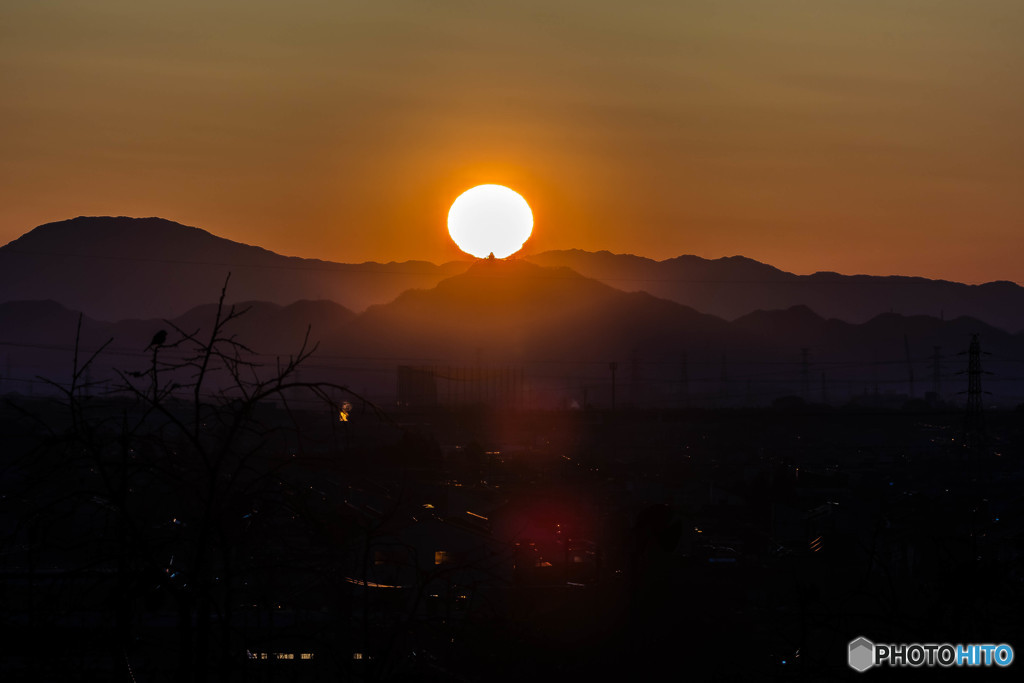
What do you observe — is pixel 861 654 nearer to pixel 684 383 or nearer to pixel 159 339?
pixel 159 339

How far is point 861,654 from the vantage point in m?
6.69

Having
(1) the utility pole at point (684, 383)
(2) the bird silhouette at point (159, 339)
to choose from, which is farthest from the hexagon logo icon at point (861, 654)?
(1) the utility pole at point (684, 383)

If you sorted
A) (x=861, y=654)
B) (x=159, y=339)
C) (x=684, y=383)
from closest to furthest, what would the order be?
1. (x=159, y=339)
2. (x=861, y=654)
3. (x=684, y=383)

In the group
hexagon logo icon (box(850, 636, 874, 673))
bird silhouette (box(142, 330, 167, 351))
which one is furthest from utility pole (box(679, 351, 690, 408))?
bird silhouette (box(142, 330, 167, 351))

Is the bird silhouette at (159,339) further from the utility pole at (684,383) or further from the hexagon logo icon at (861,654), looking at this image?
the utility pole at (684,383)

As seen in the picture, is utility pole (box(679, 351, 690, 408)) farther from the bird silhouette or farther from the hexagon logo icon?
the bird silhouette

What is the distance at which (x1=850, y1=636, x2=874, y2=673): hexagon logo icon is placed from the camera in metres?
6.56

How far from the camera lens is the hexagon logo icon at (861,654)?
6.56m

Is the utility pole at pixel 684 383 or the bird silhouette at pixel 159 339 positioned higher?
the bird silhouette at pixel 159 339

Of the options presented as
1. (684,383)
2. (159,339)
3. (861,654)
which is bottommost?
(684,383)

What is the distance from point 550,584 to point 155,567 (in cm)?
1547

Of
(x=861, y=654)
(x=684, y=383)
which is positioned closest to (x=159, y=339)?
(x=861, y=654)

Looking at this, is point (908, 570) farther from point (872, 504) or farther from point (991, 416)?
point (991, 416)

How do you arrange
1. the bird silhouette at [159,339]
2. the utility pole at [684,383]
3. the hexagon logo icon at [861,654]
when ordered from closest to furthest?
the bird silhouette at [159,339] → the hexagon logo icon at [861,654] → the utility pole at [684,383]
